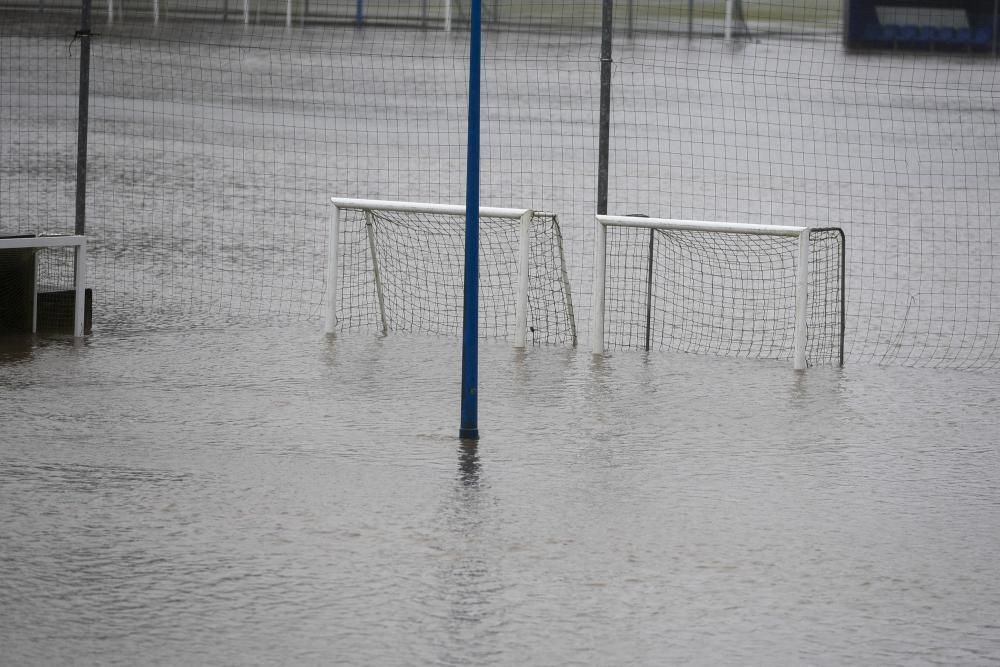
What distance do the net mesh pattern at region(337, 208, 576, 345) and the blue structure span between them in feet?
65.9

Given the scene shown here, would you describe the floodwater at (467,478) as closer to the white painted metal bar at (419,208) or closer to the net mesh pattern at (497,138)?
the net mesh pattern at (497,138)

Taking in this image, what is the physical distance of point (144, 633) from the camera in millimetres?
5547

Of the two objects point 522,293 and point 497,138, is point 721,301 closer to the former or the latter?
point 522,293

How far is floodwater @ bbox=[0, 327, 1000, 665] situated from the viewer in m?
5.62

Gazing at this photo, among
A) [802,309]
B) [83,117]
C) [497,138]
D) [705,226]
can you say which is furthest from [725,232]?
[497,138]

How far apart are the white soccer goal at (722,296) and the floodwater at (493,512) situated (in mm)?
713

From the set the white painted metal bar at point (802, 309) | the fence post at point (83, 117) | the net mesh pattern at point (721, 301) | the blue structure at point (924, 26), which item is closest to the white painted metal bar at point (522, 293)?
the net mesh pattern at point (721, 301)

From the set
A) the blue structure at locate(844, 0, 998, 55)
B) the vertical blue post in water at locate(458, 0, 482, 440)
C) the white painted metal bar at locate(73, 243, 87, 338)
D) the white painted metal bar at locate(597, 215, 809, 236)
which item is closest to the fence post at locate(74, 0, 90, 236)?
the white painted metal bar at locate(73, 243, 87, 338)

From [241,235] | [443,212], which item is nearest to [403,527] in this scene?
[443,212]

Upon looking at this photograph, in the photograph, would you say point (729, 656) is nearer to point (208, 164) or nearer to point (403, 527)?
point (403, 527)

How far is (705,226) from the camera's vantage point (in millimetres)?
10758

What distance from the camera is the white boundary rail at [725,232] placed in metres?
10.5

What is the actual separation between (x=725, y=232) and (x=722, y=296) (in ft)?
7.62

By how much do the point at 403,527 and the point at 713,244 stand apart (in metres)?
8.88
